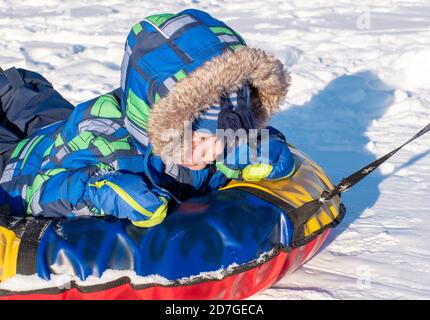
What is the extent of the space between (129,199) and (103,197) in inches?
3.1

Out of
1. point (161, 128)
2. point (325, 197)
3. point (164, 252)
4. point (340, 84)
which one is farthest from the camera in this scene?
point (340, 84)

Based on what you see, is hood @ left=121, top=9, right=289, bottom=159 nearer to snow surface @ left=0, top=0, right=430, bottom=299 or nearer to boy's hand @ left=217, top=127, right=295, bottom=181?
boy's hand @ left=217, top=127, right=295, bottom=181

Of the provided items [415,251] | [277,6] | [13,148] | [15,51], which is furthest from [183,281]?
[277,6]

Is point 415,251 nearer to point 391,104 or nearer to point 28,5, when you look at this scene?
point 391,104

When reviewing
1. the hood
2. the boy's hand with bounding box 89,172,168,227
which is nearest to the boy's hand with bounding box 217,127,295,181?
the hood

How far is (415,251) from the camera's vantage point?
2178mm

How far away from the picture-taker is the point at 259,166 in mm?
2070

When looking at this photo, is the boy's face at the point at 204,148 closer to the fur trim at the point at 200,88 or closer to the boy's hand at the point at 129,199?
the fur trim at the point at 200,88

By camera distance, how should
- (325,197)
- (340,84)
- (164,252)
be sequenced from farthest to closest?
(340,84)
(325,197)
(164,252)

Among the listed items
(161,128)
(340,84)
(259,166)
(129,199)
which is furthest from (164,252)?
(340,84)

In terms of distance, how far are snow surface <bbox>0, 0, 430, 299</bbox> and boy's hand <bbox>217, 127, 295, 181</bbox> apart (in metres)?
0.30

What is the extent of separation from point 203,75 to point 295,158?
1.83 ft

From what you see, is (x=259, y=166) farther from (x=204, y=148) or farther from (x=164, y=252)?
(x=164, y=252)

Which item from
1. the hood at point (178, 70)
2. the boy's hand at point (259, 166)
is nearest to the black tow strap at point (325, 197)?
the boy's hand at point (259, 166)
